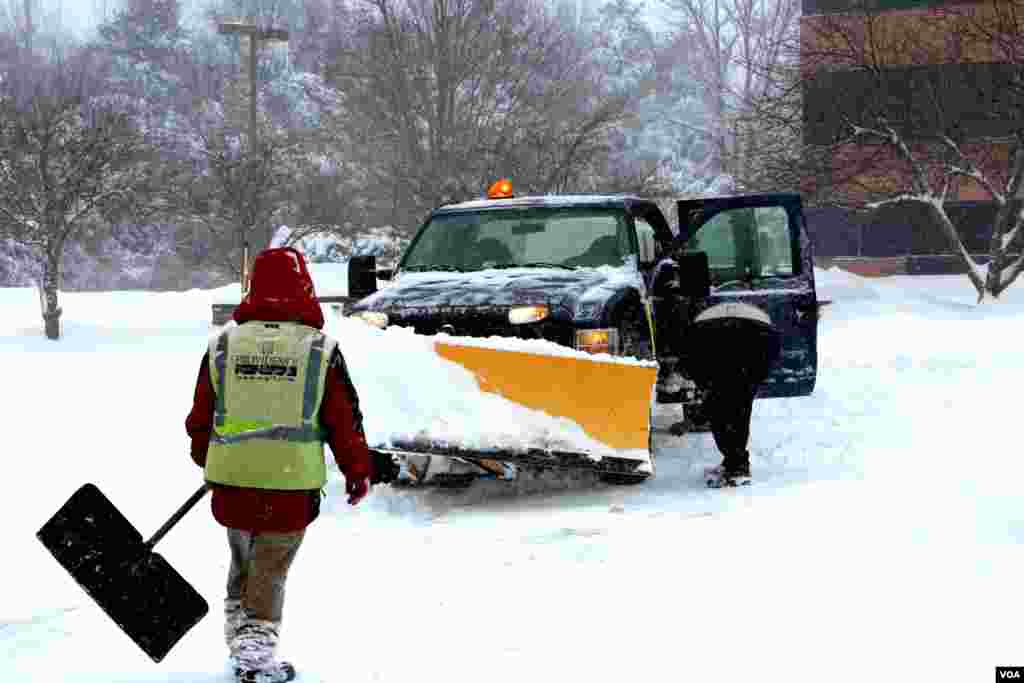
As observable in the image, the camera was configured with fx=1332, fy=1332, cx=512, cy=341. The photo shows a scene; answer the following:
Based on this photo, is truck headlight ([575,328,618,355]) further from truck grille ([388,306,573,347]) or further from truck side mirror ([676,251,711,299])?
truck side mirror ([676,251,711,299])

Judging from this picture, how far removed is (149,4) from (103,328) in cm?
4446

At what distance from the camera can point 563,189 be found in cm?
2442

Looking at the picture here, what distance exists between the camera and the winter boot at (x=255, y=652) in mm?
4246

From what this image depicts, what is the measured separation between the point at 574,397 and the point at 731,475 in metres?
1.29

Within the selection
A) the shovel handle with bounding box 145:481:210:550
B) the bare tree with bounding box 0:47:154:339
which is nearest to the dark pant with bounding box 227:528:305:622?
the shovel handle with bounding box 145:481:210:550

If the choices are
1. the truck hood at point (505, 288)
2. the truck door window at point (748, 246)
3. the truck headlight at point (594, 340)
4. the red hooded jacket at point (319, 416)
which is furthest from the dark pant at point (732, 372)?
the red hooded jacket at point (319, 416)

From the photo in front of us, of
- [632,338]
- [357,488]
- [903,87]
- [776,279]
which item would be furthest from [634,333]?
[903,87]

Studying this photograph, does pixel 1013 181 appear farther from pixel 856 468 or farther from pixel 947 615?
pixel 947 615

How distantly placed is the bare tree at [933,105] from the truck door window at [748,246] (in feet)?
54.6

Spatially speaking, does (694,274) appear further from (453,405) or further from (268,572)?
(268,572)

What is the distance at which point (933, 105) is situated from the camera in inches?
1068

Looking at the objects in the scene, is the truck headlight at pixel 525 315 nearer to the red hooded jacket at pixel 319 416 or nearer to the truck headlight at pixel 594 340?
the truck headlight at pixel 594 340

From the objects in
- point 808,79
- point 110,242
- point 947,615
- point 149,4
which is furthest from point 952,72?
point 149,4

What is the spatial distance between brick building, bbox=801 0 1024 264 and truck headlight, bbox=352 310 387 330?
786 inches
